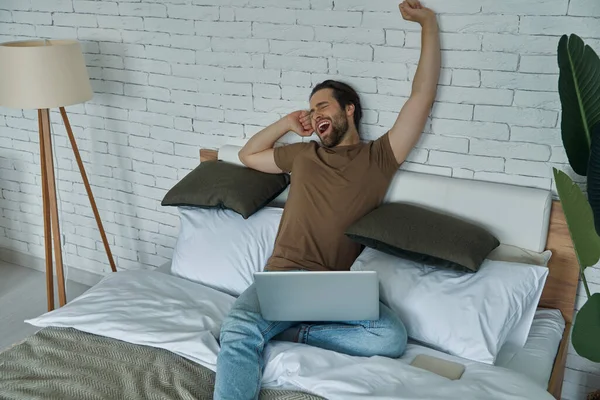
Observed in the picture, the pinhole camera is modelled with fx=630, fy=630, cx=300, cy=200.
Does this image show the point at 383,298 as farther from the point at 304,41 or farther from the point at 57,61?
the point at 57,61

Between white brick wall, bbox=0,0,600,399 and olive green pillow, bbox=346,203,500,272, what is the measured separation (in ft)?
0.96

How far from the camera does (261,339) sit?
6.49 ft

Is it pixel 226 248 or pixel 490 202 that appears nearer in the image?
pixel 490 202

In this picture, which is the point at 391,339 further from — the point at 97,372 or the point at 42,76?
the point at 42,76

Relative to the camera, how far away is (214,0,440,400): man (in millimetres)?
2254

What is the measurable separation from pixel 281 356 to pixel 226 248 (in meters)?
0.75

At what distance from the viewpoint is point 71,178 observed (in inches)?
136

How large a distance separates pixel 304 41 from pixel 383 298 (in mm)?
1103

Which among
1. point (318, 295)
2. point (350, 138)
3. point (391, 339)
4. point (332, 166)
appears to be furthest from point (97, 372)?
Result: point (350, 138)

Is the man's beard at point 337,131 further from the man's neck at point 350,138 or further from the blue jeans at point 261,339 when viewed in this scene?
the blue jeans at point 261,339

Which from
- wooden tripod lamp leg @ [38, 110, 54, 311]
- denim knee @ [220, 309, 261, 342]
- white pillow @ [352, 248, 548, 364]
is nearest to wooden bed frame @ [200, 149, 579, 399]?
white pillow @ [352, 248, 548, 364]

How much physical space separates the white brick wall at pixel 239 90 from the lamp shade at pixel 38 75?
0.42 m

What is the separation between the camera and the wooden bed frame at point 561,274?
7.44 ft

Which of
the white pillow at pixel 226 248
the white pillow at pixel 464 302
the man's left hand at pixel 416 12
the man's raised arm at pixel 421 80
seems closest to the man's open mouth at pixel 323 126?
the man's raised arm at pixel 421 80
